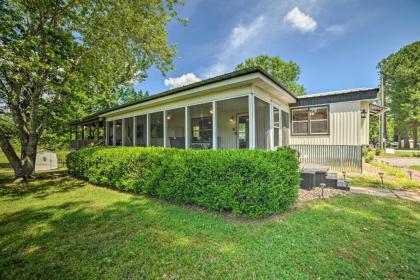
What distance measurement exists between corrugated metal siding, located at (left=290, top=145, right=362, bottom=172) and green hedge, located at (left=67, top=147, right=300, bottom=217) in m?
5.52

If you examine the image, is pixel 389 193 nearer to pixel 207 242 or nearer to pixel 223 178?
pixel 223 178

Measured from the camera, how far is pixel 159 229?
3.31 meters

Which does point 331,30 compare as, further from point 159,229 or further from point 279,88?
point 159,229

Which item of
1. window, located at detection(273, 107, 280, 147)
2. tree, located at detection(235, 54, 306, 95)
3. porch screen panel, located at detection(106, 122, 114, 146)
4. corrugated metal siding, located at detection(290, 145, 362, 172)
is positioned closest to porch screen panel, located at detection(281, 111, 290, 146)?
window, located at detection(273, 107, 280, 147)

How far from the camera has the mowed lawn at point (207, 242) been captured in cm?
224

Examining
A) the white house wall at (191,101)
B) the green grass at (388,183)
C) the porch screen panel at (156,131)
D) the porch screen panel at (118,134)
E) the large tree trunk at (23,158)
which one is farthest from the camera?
the porch screen panel at (118,134)

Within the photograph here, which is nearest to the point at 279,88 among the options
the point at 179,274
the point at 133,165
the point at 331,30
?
the point at 133,165

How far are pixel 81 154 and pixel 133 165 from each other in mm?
4099

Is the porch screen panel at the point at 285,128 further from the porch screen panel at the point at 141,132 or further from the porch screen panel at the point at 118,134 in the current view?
the porch screen panel at the point at 118,134

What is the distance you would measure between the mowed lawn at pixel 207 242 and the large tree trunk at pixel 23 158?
4.46 m

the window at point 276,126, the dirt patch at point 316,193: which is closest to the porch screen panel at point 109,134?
the window at point 276,126

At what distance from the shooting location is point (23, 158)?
7898 millimetres

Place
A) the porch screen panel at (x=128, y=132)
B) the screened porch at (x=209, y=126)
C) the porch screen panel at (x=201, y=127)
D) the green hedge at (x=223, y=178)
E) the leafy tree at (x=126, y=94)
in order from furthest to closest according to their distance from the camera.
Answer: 1. the leafy tree at (x=126, y=94)
2. the porch screen panel at (x=128, y=132)
3. the porch screen panel at (x=201, y=127)
4. the screened porch at (x=209, y=126)
5. the green hedge at (x=223, y=178)

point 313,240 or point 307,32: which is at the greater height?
point 307,32
